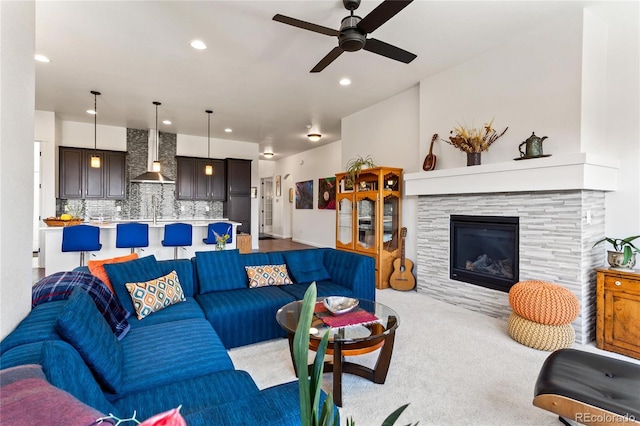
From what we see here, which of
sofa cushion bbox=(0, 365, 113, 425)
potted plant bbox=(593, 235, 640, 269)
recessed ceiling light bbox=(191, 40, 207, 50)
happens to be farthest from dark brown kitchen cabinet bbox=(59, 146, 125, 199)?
potted plant bbox=(593, 235, 640, 269)

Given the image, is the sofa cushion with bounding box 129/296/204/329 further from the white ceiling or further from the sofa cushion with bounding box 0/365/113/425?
the white ceiling

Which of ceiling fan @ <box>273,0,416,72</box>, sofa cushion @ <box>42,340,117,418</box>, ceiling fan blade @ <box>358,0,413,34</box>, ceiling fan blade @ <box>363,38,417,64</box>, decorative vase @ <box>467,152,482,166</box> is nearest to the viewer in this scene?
sofa cushion @ <box>42,340,117,418</box>

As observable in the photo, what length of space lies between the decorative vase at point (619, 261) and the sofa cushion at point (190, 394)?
10.8ft

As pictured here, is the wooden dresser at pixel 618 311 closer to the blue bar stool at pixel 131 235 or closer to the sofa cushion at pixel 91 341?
the sofa cushion at pixel 91 341

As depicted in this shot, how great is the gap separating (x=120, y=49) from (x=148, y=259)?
2.58m

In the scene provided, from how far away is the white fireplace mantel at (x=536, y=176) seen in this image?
9.16 ft

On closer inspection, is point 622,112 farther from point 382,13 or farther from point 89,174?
point 89,174

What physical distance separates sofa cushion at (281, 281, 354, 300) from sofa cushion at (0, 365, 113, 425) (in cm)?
224

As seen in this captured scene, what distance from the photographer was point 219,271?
325 cm

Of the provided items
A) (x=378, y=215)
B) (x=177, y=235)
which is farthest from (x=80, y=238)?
(x=378, y=215)

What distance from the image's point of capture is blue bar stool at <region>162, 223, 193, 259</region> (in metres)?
5.33

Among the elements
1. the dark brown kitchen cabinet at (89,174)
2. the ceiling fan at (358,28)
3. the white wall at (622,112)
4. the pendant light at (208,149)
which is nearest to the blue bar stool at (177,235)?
the pendant light at (208,149)

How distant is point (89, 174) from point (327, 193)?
17.8 ft

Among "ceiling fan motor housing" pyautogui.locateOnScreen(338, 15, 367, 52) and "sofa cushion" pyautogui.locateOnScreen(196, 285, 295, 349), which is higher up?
"ceiling fan motor housing" pyautogui.locateOnScreen(338, 15, 367, 52)
